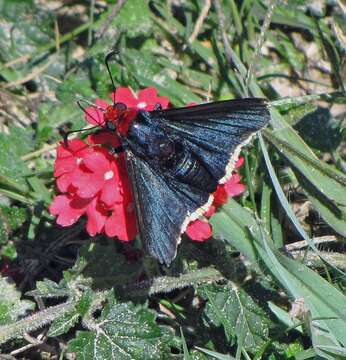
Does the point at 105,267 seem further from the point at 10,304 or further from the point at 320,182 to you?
the point at 320,182

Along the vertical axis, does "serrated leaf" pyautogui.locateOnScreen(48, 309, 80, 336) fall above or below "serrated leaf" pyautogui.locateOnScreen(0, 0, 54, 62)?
below

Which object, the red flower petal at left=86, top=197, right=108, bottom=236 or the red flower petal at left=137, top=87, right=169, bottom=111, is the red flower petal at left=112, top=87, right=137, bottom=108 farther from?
the red flower petal at left=86, top=197, right=108, bottom=236

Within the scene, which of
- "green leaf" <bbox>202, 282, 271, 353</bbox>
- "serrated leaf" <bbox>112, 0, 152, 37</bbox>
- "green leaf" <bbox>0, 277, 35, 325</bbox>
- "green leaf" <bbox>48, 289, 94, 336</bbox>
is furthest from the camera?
"serrated leaf" <bbox>112, 0, 152, 37</bbox>

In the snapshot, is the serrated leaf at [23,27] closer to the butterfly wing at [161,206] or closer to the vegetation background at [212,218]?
the vegetation background at [212,218]

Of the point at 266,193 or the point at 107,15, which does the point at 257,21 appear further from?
the point at 266,193

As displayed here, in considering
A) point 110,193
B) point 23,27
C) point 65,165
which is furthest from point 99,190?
point 23,27

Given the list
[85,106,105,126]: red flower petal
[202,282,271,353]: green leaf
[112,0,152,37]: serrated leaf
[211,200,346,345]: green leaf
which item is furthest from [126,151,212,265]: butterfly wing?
[112,0,152,37]: serrated leaf
